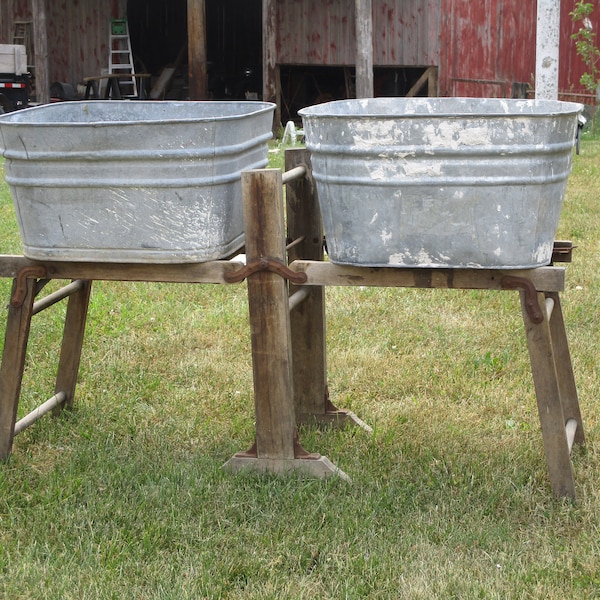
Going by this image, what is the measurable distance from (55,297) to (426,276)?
51.9 inches

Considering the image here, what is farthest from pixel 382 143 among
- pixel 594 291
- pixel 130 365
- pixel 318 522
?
pixel 594 291

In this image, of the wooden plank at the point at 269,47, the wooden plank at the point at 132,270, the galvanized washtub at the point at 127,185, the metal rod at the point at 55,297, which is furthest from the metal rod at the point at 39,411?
the wooden plank at the point at 269,47

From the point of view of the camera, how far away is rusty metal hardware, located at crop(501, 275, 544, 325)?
2.71 m

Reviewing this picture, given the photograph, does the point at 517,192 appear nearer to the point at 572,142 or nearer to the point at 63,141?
the point at 572,142

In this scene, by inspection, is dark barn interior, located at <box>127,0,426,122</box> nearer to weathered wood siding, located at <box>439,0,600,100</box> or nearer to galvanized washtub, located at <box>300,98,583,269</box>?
weathered wood siding, located at <box>439,0,600,100</box>

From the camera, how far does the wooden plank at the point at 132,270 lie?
285 cm

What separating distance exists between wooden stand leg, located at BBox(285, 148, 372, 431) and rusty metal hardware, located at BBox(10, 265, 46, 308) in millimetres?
846

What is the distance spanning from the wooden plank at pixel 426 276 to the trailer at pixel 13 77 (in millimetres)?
11162

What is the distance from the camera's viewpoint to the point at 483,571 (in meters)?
2.50

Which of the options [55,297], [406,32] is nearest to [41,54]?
[406,32]

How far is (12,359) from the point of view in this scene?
10.1 feet

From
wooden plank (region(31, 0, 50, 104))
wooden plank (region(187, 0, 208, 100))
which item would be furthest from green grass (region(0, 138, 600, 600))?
wooden plank (region(31, 0, 50, 104))

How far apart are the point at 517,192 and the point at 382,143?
375 millimetres

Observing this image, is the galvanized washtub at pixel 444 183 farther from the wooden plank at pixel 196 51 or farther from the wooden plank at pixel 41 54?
the wooden plank at pixel 41 54
